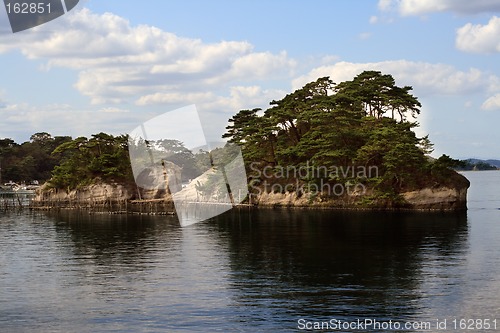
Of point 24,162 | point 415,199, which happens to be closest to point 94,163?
point 415,199

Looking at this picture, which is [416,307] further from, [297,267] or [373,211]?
[373,211]

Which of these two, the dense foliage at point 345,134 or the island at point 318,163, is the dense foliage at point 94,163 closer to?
the island at point 318,163

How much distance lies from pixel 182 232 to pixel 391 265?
93.0 ft

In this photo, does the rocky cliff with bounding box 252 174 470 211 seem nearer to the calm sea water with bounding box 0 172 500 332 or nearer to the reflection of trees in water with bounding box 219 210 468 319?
the reflection of trees in water with bounding box 219 210 468 319

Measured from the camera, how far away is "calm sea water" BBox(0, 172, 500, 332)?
29484 mm

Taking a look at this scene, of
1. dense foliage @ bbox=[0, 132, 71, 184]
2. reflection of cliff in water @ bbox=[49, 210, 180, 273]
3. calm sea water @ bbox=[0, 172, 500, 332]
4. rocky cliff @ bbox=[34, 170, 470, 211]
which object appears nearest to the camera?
calm sea water @ bbox=[0, 172, 500, 332]

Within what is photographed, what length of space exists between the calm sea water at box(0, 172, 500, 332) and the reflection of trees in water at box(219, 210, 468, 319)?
0.11m

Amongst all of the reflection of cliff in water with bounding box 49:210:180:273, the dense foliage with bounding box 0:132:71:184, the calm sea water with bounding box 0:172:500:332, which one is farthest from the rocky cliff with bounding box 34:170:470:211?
the dense foliage with bounding box 0:132:71:184

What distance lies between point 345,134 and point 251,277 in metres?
53.4

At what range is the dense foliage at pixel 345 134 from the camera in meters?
83.6

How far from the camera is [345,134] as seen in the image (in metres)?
89.6

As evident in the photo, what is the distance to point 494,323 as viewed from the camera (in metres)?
28.0

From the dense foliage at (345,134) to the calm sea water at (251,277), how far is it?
A: 1516 centimetres

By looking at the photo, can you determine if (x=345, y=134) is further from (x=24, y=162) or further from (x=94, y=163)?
(x=24, y=162)
